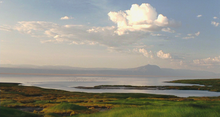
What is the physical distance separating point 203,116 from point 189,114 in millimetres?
1575

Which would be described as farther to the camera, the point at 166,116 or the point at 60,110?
the point at 60,110

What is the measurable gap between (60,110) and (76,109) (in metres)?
2.75

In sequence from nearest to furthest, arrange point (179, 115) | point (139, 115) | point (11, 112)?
point (179, 115) → point (139, 115) → point (11, 112)

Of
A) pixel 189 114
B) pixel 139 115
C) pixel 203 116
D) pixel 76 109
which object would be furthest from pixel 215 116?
pixel 76 109

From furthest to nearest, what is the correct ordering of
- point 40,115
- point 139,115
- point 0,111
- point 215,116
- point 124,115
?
point 40,115
point 0,111
point 124,115
point 139,115
point 215,116

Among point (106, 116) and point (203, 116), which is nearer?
point (203, 116)

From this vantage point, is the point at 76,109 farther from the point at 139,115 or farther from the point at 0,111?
the point at 139,115

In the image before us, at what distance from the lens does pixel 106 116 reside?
76.4 feet

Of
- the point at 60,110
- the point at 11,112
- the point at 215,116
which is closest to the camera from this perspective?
the point at 215,116

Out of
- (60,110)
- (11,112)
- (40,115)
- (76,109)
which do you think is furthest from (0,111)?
(76,109)

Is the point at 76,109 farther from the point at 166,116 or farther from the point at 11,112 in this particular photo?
the point at 166,116

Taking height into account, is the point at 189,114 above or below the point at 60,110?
above

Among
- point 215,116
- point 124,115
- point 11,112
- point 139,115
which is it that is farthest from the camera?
point 11,112

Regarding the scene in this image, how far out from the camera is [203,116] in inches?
701
